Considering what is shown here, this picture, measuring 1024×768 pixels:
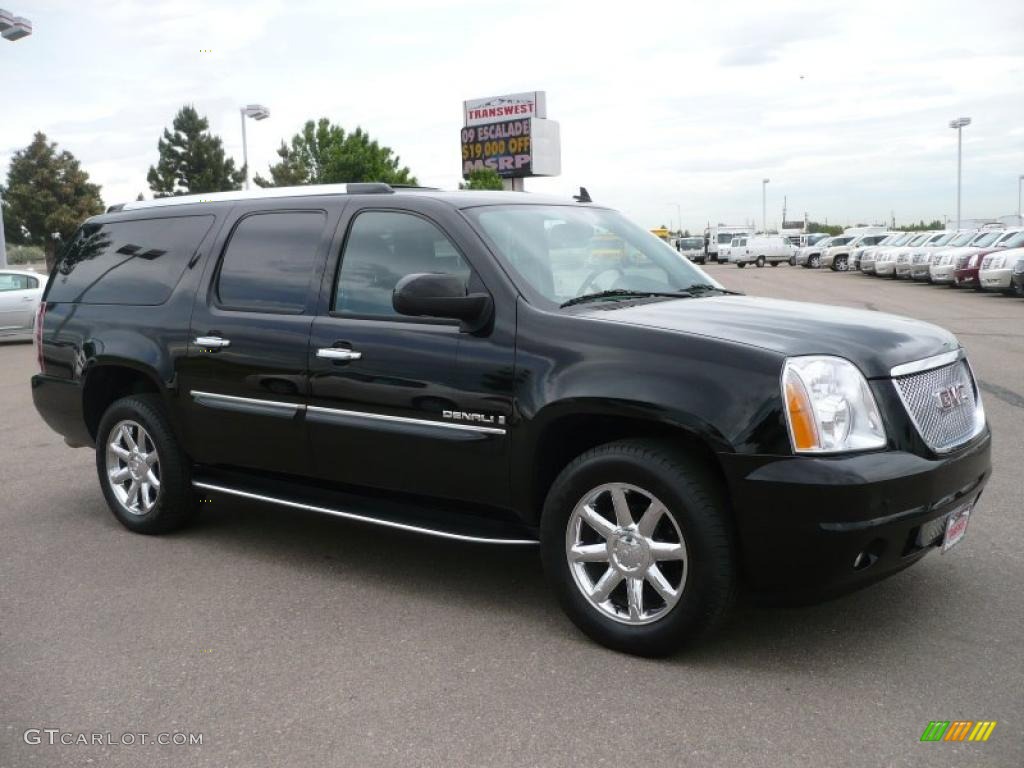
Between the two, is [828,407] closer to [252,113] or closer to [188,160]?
[252,113]

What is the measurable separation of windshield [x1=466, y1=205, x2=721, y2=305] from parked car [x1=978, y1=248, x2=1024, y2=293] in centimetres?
2239

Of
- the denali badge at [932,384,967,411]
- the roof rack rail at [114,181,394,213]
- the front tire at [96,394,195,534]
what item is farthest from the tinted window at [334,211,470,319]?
the denali badge at [932,384,967,411]

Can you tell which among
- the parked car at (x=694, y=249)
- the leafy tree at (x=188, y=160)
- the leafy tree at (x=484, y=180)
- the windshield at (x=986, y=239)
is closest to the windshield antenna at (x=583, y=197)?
the windshield at (x=986, y=239)

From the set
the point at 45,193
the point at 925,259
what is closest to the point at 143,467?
the point at 925,259

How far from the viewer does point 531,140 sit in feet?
200

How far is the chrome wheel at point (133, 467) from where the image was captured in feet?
20.0

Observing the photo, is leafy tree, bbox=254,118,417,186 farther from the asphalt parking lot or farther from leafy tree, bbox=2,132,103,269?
the asphalt parking lot

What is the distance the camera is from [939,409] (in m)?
4.22

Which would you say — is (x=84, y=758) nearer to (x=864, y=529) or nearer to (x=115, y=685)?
(x=115, y=685)

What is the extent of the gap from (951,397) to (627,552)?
1437 millimetres

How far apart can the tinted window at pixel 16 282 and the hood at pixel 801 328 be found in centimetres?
1797

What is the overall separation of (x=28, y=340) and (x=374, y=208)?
710 inches

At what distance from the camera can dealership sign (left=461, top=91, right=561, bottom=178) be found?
61.2 metres

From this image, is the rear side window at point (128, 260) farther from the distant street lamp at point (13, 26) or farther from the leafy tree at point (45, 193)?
the leafy tree at point (45, 193)
